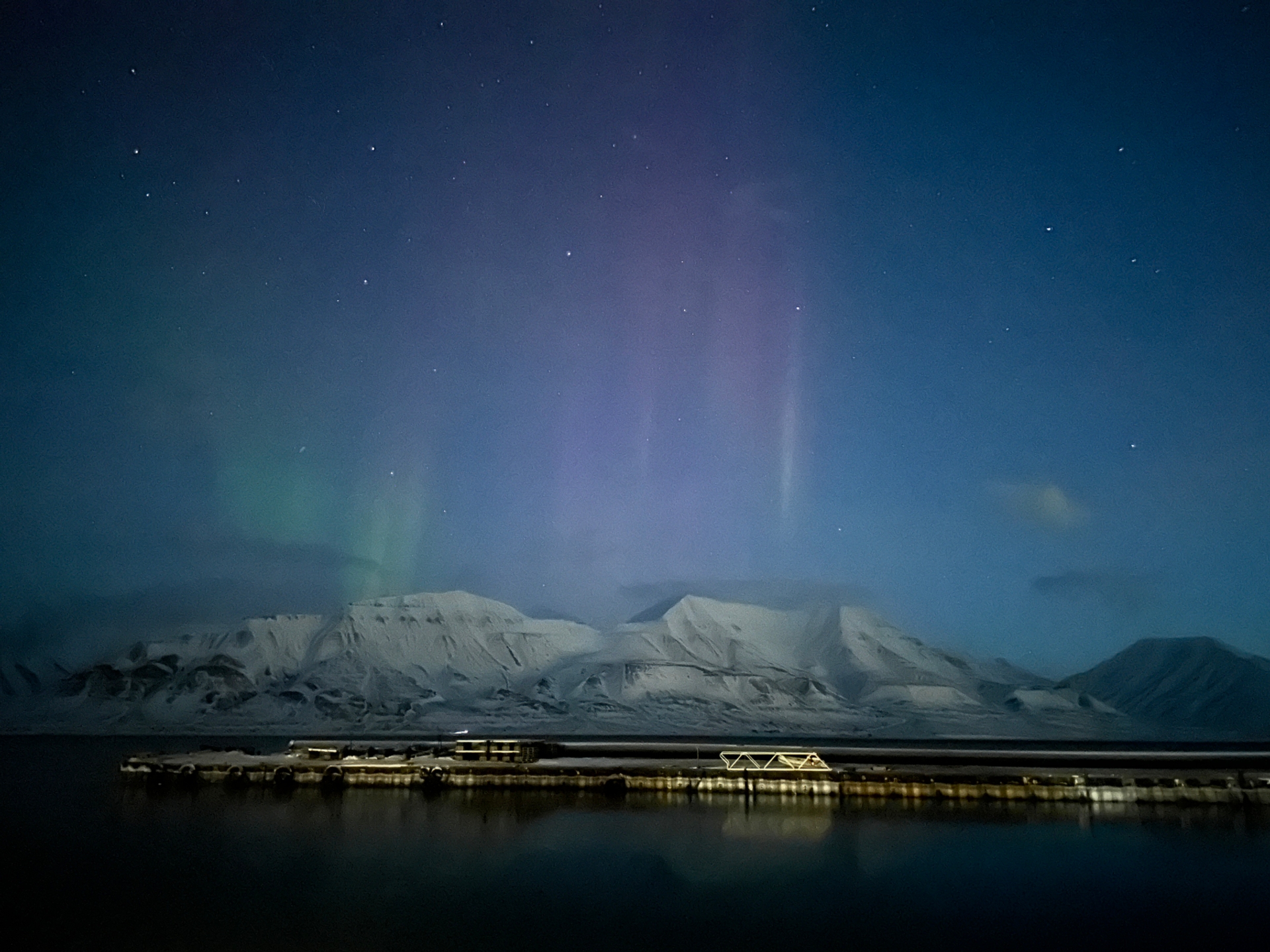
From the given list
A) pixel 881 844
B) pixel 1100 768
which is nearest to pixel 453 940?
pixel 881 844

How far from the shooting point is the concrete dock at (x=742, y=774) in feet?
229

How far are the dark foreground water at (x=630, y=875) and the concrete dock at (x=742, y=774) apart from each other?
425cm

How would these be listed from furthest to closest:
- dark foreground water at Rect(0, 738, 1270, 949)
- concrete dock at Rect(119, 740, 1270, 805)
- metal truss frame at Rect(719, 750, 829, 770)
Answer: metal truss frame at Rect(719, 750, 829, 770) < concrete dock at Rect(119, 740, 1270, 805) < dark foreground water at Rect(0, 738, 1270, 949)

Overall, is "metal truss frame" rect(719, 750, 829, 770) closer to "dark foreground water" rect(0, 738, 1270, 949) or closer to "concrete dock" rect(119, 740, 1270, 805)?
"concrete dock" rect(119, 740, 1270, 805)

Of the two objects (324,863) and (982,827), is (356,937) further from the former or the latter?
(982,827)

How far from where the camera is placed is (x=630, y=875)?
43.7 metres

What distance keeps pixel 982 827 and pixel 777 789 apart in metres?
19.2

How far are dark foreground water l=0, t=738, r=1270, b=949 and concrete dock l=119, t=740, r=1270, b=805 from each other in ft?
13.9

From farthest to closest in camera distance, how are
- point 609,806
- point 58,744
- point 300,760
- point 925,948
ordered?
point 58,744 < point 300,760 < point 609,806 < point 925,948

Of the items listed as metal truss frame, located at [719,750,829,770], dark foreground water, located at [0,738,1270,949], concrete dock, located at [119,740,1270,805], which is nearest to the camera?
dark foreground water, located at [0,738,1270,949]

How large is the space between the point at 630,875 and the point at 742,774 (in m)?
33.4

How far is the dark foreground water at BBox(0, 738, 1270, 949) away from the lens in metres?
35.3

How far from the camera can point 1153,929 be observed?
1460 inches

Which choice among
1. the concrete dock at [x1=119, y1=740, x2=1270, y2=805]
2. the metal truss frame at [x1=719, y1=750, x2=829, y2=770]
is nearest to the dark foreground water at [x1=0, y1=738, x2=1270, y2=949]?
the concrete dock at [x1=119, y1=740, x2=1270, y2=805]
